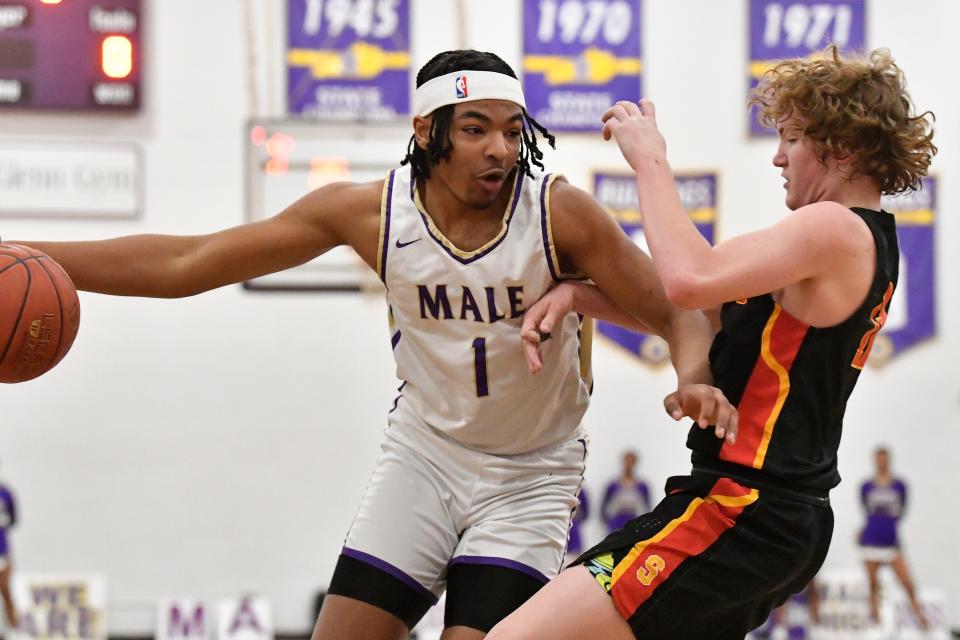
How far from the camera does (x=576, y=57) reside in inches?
397

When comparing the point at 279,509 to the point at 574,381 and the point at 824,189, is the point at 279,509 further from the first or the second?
the point at 824,189

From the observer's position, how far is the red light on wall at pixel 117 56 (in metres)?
8.90

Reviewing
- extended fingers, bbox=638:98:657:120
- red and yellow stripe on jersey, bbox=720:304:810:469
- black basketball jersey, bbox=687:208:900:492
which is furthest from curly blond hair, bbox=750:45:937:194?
red and yellow stripe on jersey, bbox=720:304:810:469

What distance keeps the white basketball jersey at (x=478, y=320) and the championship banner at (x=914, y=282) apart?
25.4 feet

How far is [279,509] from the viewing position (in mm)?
10016

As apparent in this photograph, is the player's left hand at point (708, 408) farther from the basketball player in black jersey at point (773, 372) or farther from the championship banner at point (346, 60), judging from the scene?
the championship banner at point (346, 60)

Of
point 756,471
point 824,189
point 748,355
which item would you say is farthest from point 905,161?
point 756,471

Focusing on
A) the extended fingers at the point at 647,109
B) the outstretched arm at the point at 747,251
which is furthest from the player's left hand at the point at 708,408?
the extended fingers at the point at 647,109

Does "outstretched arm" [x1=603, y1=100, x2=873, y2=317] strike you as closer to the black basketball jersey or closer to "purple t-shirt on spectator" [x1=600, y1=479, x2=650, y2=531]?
the black basketball jersey

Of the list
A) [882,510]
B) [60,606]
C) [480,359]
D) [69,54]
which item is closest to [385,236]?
[480,359]

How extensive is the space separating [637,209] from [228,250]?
282 inches

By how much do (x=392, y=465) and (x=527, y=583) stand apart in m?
0.51

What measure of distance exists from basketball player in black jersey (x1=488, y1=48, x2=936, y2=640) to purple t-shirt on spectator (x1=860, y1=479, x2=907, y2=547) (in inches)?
314

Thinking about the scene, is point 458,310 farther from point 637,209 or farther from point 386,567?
point 637,209
